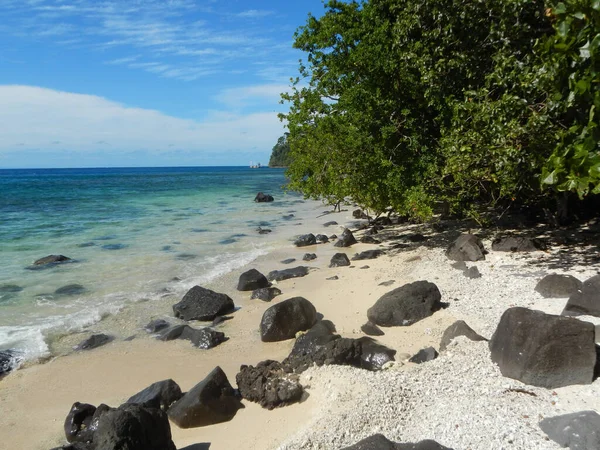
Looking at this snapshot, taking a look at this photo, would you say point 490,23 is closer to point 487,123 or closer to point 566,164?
point 487,123

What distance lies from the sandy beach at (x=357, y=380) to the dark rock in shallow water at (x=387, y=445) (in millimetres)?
379

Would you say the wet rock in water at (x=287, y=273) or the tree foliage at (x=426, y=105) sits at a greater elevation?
the tree foliage at (x=426, y=105)

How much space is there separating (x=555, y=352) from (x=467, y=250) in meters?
6.76

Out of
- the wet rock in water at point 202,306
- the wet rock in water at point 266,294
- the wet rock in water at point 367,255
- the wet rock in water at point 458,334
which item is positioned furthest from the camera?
the wet rock in water at point 367,255

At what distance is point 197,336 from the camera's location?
373 inches

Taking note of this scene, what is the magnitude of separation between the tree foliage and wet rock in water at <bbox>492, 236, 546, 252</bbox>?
1.09 metres

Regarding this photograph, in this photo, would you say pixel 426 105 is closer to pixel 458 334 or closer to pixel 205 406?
pixel 458 334

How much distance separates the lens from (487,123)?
9.69 metres

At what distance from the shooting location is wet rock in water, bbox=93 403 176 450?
5176 millimetres

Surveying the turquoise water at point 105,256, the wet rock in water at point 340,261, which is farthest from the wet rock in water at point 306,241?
the wet rock in water at point 340,261

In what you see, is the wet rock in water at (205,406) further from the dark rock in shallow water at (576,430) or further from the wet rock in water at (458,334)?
the dark rock in shallow water at (576,430)

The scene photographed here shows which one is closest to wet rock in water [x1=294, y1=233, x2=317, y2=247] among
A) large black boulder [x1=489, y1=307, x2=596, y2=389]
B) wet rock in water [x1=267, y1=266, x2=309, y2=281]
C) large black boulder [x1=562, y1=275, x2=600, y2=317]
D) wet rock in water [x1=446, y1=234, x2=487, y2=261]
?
wet rock in water [x1=267, y1=266, x2=309, y2=281]

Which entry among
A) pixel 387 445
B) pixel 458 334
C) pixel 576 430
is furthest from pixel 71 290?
pixel 576 430

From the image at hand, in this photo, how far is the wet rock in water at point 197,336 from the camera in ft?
30.4
